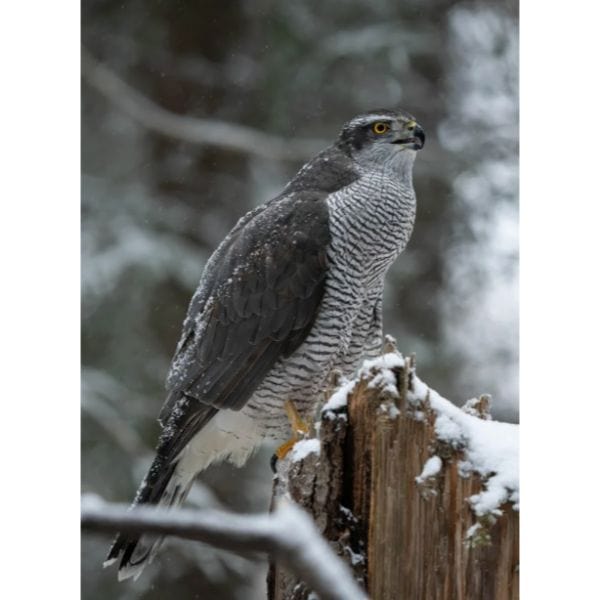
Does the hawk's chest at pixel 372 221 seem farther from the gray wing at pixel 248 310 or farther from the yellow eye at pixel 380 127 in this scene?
the yellow eye at pixel 380 127

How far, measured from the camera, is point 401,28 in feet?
9.89

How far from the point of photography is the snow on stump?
8.25 ft

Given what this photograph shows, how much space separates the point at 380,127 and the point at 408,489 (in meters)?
1.20

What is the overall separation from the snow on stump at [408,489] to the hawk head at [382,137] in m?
0.80

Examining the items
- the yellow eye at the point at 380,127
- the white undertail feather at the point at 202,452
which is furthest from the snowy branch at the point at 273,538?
the yellow eye at the point at 380,127

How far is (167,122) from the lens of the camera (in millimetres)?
3059

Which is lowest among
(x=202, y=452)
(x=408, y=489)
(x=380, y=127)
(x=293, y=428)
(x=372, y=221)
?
Answer: (x=408, y=489)

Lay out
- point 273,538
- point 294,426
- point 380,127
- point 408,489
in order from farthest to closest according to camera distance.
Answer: point 294,426
point 380,127
point 408,489
point 273,538

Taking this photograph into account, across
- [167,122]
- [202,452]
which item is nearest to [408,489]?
[202,452]

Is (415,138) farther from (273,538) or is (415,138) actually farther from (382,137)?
(273,538)

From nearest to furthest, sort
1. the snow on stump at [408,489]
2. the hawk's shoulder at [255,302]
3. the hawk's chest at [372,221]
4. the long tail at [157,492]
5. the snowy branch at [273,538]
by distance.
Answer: the snowy branch at [273,538], the snow on stump at [408,489], the long tail at [157,492], the hawk's shoulder at [255,302], the hawk's chest at [372,221]

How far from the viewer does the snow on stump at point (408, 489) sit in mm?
2516

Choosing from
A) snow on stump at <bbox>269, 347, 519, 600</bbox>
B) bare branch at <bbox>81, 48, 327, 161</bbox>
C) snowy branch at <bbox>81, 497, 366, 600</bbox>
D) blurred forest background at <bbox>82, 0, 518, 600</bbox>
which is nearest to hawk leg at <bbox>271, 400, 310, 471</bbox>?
blurred forest background at <bbox>82, 0, 518, 600</bbox>
